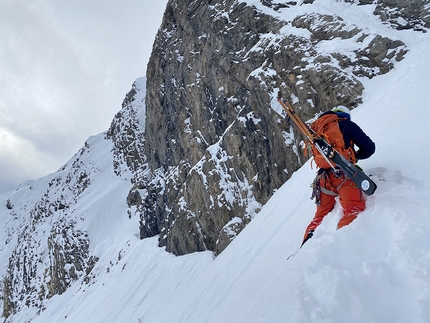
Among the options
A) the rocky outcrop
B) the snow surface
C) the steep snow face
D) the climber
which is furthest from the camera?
the steep snow face

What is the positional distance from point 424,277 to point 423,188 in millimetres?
1411

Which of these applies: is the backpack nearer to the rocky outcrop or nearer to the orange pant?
the orange pant

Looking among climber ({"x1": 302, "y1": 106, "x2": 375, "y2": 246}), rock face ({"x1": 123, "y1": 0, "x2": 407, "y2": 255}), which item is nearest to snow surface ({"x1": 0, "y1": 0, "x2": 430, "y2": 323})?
climber ({"x1": 302, "y1": 106, "x2": 375, "y2": 246})

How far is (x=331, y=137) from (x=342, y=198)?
2.91ft

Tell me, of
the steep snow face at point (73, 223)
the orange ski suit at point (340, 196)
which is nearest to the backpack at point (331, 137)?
the orange ski suit at point (340, 196)

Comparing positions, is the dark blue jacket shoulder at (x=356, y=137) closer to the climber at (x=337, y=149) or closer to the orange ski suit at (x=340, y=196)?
the climber at (x=337, y=149)

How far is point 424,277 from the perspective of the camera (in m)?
2.57

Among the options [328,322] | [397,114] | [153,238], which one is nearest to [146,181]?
[153,238]

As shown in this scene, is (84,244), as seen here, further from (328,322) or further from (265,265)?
(328,322)

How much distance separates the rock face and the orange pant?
800 cm

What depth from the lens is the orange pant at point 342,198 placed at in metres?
3.76

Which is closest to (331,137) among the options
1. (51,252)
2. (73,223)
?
(73,223)

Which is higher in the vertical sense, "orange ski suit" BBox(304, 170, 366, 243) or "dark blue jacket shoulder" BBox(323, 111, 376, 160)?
"dark blue jacket shoulder" BBox(323, 111, 376, 160)

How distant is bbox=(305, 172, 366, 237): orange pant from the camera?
3.76 metres
